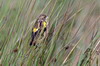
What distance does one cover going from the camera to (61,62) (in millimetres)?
1699

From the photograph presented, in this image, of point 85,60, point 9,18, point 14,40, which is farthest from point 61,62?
point 9,18

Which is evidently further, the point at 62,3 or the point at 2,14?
the point at 2,14

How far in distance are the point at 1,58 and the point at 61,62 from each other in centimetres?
29

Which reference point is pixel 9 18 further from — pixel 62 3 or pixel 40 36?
pixel 62 3

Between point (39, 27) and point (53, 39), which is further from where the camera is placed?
point (39, 27)

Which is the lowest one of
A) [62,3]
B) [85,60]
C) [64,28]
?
[85,60]

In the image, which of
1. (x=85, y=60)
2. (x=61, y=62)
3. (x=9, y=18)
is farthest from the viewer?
(x=9, y=18)

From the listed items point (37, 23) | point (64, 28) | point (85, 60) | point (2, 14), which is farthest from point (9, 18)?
point (85, 60)

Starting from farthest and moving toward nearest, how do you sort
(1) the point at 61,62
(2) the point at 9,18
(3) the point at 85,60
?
(2) the point at 9,18, (1) the point at 61,62, (3) the point at 85,60

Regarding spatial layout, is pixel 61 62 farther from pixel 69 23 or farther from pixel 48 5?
pixel 48 5

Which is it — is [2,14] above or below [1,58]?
above

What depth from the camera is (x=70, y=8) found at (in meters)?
1.62

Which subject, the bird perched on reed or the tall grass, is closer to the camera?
the tall grass

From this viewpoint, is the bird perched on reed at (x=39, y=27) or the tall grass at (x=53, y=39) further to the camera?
the bird perched on reed at (x=39, y=27)
